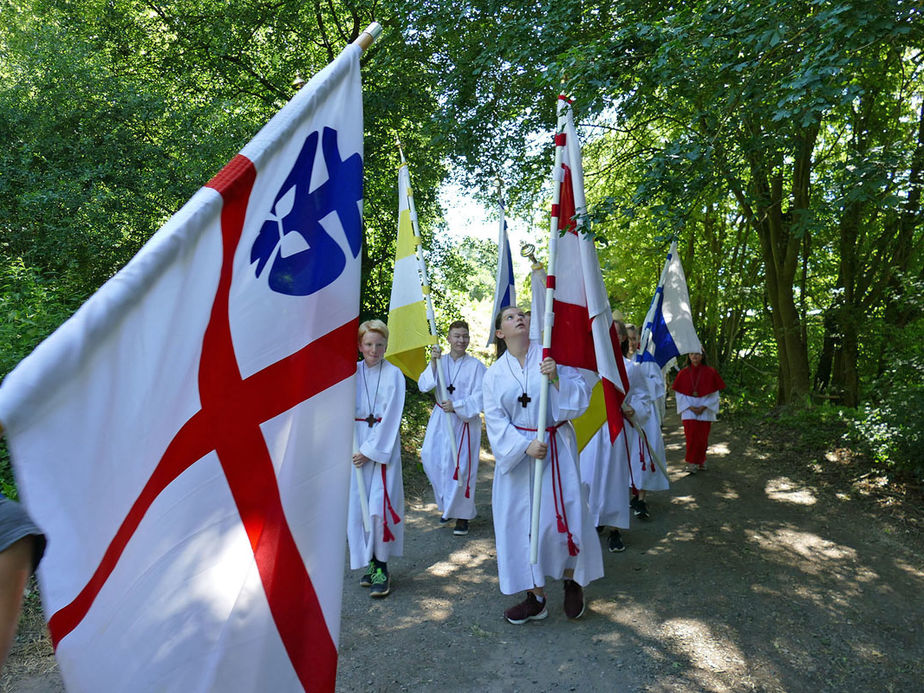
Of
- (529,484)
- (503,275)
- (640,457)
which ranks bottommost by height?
(640,457)

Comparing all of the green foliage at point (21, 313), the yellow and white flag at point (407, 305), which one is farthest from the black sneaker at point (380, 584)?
the green foliage at point (21, 313)

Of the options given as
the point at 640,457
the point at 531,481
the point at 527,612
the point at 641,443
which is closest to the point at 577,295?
the point at 531,481

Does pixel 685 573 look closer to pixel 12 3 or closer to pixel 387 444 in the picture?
pixel 387 444

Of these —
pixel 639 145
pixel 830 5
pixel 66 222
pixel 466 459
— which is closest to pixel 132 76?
pixel 66 222

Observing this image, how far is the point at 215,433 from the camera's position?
71.2 inches

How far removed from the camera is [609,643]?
4551 millimetres

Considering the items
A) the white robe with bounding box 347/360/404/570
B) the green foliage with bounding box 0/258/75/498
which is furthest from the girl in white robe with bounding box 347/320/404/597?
the green foliage with bounding box 0/258/75/498

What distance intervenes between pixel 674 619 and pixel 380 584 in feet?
7.38

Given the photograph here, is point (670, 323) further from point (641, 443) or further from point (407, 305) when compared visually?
point (407, 305)

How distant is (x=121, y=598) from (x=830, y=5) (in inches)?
179

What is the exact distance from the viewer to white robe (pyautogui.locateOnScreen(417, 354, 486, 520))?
24.8 feet

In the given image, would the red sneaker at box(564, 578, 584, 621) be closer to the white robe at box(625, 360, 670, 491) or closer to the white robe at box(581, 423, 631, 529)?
the white robe at box(581, 423, 631, 529)

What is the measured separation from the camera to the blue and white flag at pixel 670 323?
903cm

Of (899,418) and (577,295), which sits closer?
(577,295)
